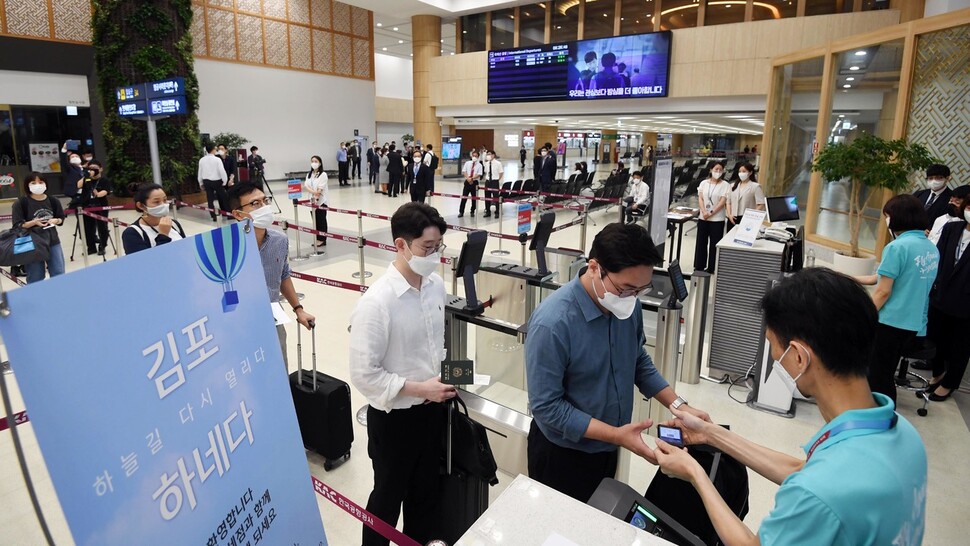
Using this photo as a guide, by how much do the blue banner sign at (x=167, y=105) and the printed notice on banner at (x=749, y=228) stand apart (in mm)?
10050

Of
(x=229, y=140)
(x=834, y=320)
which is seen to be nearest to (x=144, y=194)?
(x=834, y=320)

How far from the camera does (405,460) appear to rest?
2.13 metres

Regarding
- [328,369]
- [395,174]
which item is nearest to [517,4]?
[395,174]

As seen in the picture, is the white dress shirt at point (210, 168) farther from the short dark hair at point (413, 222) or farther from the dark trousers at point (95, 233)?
the short dark hair at point (413, 222)

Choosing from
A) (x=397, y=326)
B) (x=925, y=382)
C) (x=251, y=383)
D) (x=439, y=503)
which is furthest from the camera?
(x=925, y=382)

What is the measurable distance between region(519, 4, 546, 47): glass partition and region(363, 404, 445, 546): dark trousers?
1728cm

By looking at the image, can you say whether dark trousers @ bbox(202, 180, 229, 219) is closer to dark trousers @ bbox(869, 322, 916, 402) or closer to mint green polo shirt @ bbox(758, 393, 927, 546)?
dark trousers @ bbox(869, 322, 916, 402)

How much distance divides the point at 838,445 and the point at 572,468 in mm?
1044

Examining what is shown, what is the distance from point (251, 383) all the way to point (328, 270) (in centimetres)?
668

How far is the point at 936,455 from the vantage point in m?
3.48

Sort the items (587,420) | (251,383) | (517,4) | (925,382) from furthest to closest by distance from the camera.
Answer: (517,4) < (925,382) < (587,420) < (251,383)

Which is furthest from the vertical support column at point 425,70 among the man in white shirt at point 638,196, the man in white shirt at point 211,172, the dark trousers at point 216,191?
the man in white shirt at point 638,196

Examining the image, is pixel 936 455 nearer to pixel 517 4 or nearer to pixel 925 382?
pixel 925 382

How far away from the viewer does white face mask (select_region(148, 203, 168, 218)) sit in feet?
12.8
